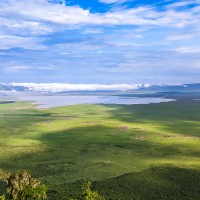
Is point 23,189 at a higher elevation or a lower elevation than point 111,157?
higher

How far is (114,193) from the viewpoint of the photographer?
8231 cm

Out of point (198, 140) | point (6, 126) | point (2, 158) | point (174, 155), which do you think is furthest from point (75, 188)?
point (6, 126)

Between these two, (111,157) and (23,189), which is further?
(111,157)

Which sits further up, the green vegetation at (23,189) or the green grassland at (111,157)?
the green vegetation at (23,189)

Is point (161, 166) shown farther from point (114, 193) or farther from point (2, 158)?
point (2, 158)

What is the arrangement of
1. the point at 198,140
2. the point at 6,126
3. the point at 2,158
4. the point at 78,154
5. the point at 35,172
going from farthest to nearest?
the point at 6,126 → the point at 198,140 → the point at 78,154 → the point at 2,158 → the point at 35,172

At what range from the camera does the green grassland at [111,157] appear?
85844 mm

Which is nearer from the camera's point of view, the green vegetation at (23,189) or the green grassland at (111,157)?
the green vegetation at (23,189)

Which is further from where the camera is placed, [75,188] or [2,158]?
[2,158]

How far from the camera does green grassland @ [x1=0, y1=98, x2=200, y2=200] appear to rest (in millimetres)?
85844

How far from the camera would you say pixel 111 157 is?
117 metres

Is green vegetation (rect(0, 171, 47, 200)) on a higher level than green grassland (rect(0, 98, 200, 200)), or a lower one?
higher

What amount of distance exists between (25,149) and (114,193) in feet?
173

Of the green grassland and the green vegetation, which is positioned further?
the green grassland
